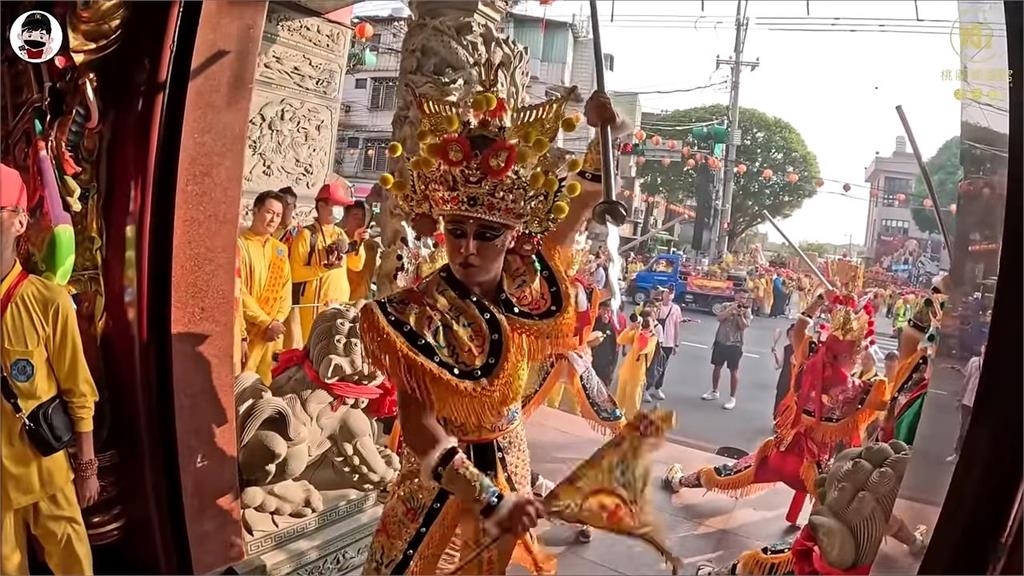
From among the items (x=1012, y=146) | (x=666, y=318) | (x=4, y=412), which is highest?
(x=1012, y=146)

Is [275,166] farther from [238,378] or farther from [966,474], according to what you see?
[966,474]

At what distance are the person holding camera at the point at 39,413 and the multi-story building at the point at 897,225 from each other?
2137 millimetres

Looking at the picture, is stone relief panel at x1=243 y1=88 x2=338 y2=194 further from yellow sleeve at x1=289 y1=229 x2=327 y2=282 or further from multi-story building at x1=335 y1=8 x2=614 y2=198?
yellow sleeve at x1=289 y1=229 x2=327 y2=282

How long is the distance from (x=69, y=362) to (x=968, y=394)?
2.18 metres

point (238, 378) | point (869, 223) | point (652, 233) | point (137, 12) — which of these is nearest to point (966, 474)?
point (869, 223)

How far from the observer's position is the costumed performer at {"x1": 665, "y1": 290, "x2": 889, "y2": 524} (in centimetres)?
184

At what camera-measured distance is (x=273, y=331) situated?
2.07 metres

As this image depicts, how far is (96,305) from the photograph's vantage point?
64.3 inches

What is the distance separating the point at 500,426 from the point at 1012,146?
1.32 metres

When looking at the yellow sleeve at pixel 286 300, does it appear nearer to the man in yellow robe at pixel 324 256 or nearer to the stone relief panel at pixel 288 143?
the man in yellow robe at pixel 324 256

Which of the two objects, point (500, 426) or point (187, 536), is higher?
point (500, 426)

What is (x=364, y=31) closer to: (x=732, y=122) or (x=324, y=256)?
(x=324, y=256)

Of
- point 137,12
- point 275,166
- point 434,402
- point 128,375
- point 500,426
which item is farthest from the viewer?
point 275,166

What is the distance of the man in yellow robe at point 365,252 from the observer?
7.14ft
